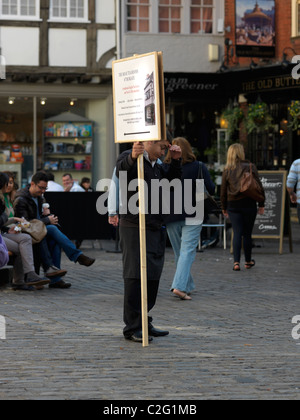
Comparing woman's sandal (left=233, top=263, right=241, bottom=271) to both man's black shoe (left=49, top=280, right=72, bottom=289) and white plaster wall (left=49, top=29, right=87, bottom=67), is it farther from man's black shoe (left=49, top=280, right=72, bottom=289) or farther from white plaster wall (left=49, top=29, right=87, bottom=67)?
white plaster wall (left=49, top=29, right=87, bottom=67)

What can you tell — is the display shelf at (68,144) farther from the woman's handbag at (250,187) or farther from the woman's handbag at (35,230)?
the woman's handbag at (35,230)

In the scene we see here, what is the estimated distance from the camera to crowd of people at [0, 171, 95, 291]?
11117 mm

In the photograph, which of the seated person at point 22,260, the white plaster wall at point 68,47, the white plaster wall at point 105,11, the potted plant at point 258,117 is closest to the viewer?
the seated person at point 22,260

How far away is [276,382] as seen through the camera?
6.32 metres

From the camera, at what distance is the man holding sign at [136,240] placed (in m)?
7.89

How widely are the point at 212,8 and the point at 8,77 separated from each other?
5.88m

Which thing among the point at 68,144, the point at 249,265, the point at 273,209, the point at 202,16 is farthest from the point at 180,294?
the point at 202,16

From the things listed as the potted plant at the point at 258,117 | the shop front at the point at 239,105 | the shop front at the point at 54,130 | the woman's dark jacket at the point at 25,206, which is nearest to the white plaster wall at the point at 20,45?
the shop front at the point at 54,130

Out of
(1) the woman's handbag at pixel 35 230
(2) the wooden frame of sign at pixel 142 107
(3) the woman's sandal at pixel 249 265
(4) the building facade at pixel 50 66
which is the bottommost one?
(3) the woman's sandal at pixel 249 265

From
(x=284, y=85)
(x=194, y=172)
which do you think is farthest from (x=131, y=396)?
(x=284, y=85)

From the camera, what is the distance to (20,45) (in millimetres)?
22328

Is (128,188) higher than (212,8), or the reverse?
(212,8)

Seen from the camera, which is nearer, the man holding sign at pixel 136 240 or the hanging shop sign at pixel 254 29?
the man holding sign at pixel 136 240

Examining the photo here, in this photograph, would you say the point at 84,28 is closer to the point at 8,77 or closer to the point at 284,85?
the point at 8,77
